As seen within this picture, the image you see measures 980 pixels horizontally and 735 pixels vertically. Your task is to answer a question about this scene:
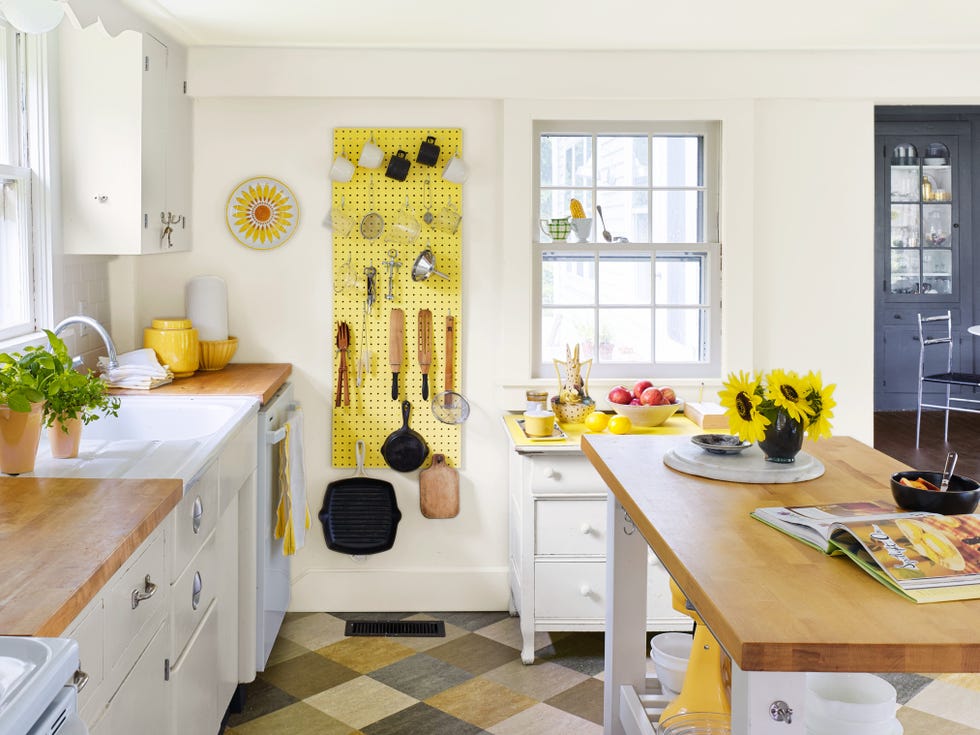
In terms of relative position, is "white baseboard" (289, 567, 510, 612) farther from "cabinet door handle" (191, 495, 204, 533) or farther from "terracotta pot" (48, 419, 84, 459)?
"terracotta pot" (48, 419, 84, 459)

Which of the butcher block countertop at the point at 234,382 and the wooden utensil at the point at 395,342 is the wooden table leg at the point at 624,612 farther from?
the wooden utensil at the point at 395,342

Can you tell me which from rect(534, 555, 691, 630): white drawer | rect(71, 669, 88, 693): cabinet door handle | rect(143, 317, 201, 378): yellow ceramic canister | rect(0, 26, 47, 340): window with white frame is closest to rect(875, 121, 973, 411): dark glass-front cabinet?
rect(534, 555, 691, 630): white drawer

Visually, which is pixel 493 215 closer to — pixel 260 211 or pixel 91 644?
pixel 260 211

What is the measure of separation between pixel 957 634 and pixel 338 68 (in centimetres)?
348

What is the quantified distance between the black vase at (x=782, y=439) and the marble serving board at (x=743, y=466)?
0.06 ft

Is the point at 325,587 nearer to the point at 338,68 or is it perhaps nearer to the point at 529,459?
the point at 529,459

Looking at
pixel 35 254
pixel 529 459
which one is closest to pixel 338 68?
pixel 35 254

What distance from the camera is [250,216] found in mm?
4254

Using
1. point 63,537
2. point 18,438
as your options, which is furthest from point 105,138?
point 63,537

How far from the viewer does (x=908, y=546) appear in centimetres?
150

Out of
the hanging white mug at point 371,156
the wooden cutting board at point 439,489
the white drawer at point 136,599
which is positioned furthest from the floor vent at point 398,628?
the white drawer at point 136,599

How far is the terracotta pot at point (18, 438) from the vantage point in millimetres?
2203

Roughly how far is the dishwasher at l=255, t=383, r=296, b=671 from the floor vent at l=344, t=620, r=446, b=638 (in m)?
0.33

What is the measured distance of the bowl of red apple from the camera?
3.95 meters
